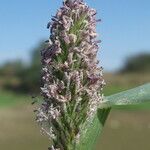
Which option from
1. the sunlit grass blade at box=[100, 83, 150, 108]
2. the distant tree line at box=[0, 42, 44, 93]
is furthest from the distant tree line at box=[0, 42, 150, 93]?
the sunlit grass blade at box=[100, 83, 150, 108]

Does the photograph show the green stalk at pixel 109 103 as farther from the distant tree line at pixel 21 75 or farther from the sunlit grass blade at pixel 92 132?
the distant tree line at pixel 21 75

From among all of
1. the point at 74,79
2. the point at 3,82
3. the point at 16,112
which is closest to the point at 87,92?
the point at 74,79

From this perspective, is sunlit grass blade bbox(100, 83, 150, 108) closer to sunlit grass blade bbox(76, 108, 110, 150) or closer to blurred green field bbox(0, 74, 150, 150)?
sunlit grass blade bbox(76, 108, 110, 150)

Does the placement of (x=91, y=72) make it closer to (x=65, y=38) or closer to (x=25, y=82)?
(x=65, y=38)

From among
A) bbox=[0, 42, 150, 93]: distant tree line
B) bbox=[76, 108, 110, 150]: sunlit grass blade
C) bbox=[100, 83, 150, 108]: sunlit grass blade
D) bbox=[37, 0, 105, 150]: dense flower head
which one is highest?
bbox=[37, 0, 105, 150]: dense flower head

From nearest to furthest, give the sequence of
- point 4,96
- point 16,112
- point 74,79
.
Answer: point 74,79
point 16,112
point 4,96

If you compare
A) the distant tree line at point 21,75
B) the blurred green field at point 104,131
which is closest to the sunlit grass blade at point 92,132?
the blurred green field at point 104,131

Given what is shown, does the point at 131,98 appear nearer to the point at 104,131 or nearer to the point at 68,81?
the point at 68,81
